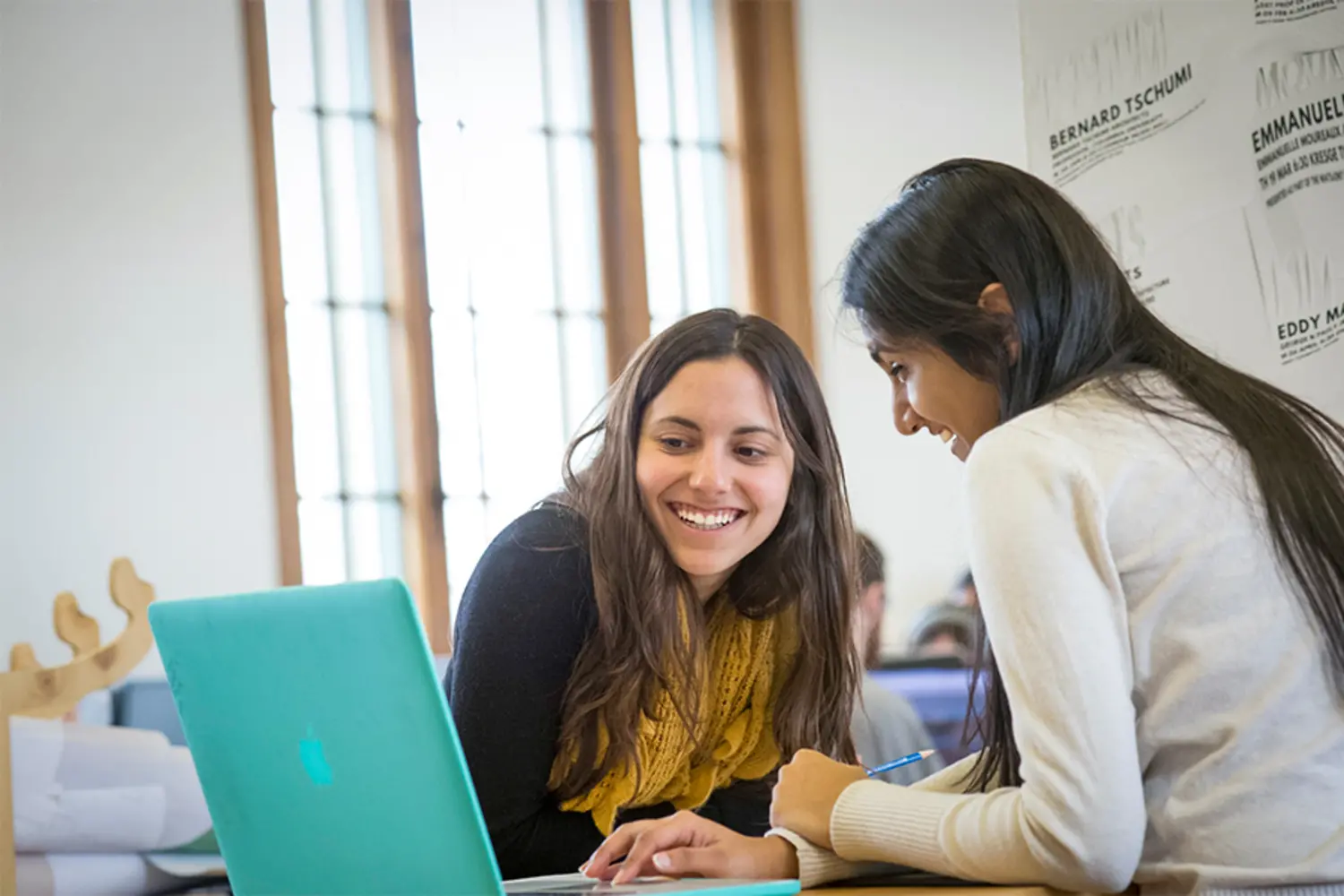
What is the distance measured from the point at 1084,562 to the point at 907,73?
5032mm

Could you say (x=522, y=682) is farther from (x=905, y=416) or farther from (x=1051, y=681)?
(x=1051, y=681)

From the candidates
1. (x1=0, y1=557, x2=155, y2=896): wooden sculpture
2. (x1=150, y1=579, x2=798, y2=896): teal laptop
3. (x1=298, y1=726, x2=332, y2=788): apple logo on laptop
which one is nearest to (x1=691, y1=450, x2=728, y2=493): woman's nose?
(x1=150, y1=579, x2=798, y2=896): teal laptop

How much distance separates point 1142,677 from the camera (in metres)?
1.02

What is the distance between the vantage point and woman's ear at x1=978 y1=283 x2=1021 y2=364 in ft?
3.75

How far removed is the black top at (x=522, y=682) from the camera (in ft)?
5.10

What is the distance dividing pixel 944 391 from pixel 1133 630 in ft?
0.92

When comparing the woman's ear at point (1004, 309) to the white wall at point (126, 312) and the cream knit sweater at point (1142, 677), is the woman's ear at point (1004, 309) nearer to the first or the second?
the cream knit sweater at point (1142, 677)

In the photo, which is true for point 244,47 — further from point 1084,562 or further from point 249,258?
point 1084,562

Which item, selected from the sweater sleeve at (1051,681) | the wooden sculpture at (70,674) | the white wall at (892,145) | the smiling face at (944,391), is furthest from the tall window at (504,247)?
the sweater sleeve at (1051,681)

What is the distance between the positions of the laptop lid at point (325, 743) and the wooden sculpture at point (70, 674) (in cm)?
195

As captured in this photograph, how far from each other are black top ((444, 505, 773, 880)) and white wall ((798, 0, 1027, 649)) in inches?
157

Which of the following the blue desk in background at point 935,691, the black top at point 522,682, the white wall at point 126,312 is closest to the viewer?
the black top at point 522,682

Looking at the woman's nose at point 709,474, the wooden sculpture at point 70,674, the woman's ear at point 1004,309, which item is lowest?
the wooden sculpture at point 70,674

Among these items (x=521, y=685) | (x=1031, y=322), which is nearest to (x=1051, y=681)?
(x=1031, y=322)
